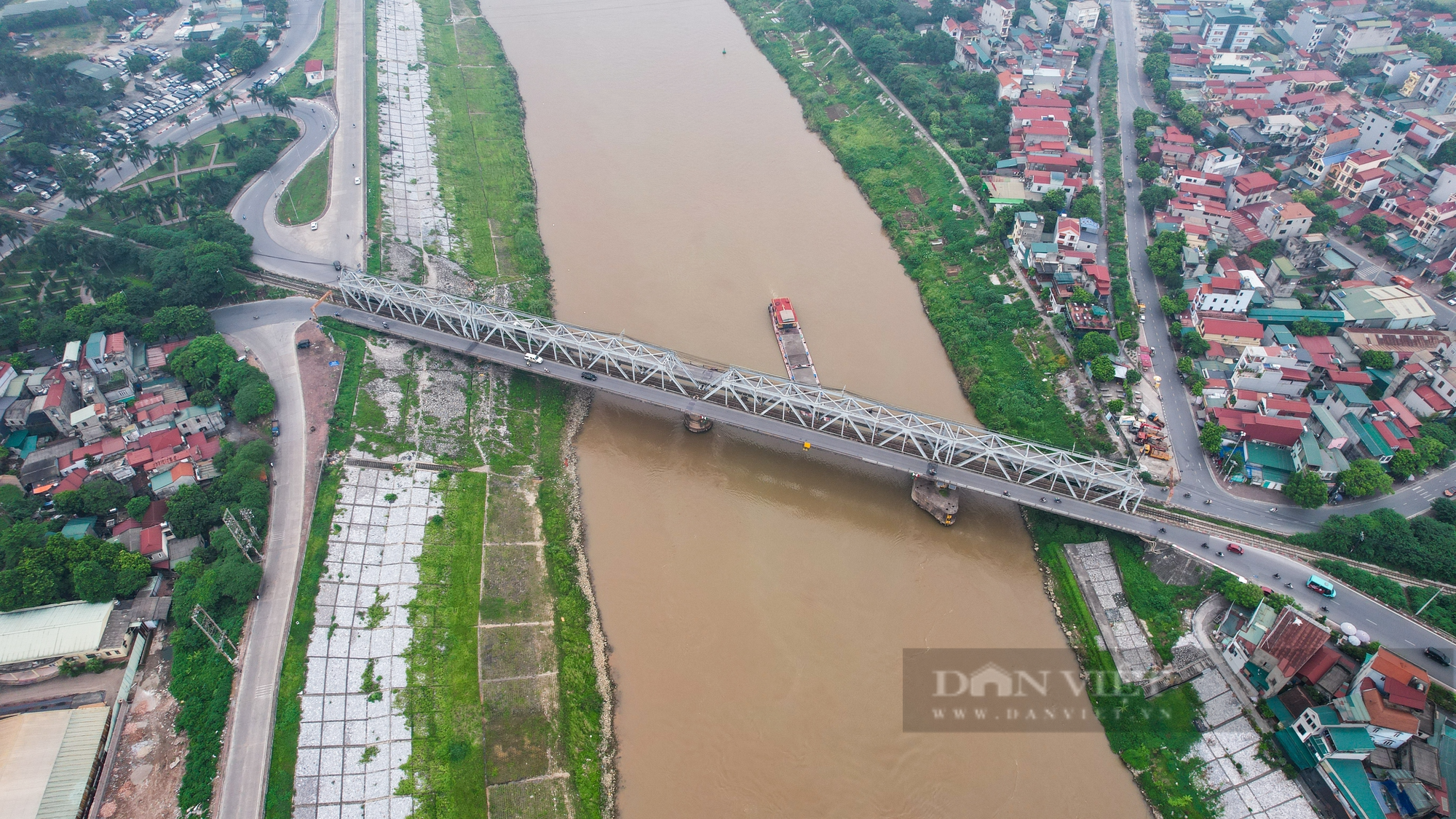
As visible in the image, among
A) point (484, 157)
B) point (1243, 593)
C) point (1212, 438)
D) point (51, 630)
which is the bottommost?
point (51, 630)

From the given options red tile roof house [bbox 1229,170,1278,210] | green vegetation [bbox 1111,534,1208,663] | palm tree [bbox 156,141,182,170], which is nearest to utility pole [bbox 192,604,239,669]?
green vegetation [bbox 1111,534,1208,663]

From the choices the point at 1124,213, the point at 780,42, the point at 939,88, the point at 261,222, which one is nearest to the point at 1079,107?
the point at 939,88

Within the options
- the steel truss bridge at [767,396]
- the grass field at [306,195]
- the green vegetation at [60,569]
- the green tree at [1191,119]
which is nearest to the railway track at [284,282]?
the steel truss bridge at [767,396]

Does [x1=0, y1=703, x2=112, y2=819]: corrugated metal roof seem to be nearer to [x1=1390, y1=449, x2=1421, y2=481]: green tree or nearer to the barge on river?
the barge on river

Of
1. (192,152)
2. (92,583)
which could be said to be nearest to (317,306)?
(92,583)

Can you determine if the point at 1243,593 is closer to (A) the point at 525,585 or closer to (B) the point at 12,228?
(A) the point at 525,585

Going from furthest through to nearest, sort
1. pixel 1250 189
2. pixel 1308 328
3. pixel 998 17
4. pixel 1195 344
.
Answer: pixel 998 17 < pixel 1250 189 < pixel 1308 328 < pixel 1195 344
